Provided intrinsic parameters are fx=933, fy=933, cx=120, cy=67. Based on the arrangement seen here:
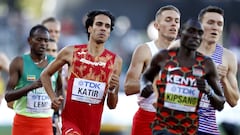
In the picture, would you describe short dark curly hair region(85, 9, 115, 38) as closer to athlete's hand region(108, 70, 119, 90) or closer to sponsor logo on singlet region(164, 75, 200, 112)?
athlete's hand region(108, 70, 119, 90)

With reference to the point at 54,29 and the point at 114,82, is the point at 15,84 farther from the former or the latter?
the point at 54,29

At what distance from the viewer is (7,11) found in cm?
3050

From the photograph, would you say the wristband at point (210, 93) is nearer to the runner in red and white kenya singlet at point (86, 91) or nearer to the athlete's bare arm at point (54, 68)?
the runner in red and white kenya singlet at point (86, 91)

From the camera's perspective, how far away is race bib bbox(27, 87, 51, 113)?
11.8 metres

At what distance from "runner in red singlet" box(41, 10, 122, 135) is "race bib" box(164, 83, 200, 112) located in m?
1.62

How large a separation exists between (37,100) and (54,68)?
900 mm

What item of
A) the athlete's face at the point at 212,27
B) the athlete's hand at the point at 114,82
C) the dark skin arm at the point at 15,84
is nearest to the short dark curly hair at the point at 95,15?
the athlete's hand at the point at 114,82

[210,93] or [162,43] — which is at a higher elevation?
[162,43]

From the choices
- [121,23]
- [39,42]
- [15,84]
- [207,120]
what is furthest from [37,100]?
[121,23]

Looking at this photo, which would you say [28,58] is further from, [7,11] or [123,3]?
[7,11]

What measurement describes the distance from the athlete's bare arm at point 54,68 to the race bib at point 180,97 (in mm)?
1965

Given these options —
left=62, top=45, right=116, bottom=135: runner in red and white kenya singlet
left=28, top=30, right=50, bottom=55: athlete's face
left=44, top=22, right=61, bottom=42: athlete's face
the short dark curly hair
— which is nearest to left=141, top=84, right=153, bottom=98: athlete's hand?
left=62, top=45, right=116, bottom=135: runner in red and white kenya singlet

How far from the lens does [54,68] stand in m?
11.0

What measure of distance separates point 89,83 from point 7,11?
19968 millimetres
